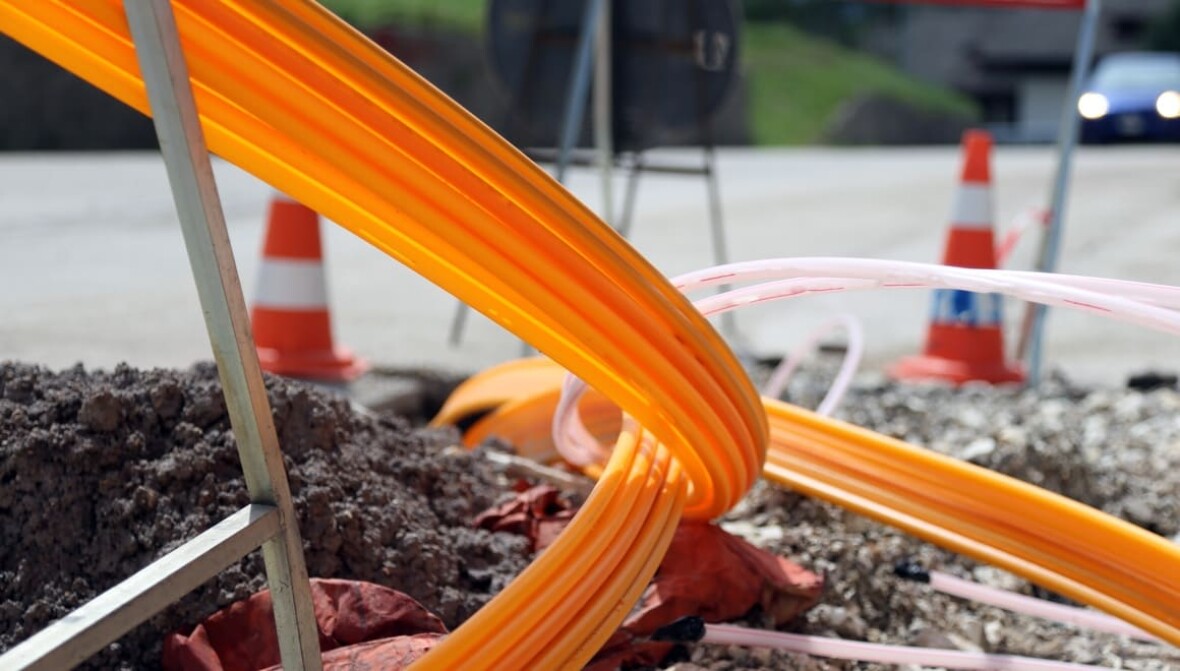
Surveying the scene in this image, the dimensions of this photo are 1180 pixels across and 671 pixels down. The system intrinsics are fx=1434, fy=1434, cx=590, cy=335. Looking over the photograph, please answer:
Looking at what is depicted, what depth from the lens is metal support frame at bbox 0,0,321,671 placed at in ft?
4.84

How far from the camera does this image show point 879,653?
2455 millimetres

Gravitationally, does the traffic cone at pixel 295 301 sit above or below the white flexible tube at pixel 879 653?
above

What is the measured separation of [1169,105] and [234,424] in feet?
73.9

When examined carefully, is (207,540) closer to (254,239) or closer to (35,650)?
(35,650)

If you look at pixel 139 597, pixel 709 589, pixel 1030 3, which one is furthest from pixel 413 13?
pixel 139 597

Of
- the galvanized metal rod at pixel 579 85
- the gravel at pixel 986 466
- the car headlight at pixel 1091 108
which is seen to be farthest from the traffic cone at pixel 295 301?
the car headlight at pixel 1091 108

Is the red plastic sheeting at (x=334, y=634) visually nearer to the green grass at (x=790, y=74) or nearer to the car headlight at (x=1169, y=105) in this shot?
the car headlight at (x=1169, y=105)

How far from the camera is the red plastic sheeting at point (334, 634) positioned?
6.62 feet

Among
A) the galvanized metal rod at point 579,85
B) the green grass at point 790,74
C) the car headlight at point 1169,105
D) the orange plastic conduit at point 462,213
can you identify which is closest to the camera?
the orange plastic conduit at point 462,213

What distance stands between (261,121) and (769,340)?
528cm

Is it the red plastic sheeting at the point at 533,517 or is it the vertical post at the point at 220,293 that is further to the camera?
the red plastic sheeting at the point at 533,517

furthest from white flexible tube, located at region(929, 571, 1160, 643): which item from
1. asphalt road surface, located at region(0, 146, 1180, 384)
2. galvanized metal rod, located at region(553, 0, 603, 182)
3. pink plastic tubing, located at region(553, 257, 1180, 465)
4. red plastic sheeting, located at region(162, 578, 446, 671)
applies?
galvanized metal rod, located at region(553, 0, 603, 182)

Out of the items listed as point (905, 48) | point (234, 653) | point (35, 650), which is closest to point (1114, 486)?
point (234, 653)

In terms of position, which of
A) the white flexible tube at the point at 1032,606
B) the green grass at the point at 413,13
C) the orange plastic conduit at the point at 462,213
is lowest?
the white flexible tube at the point at 1032,606
